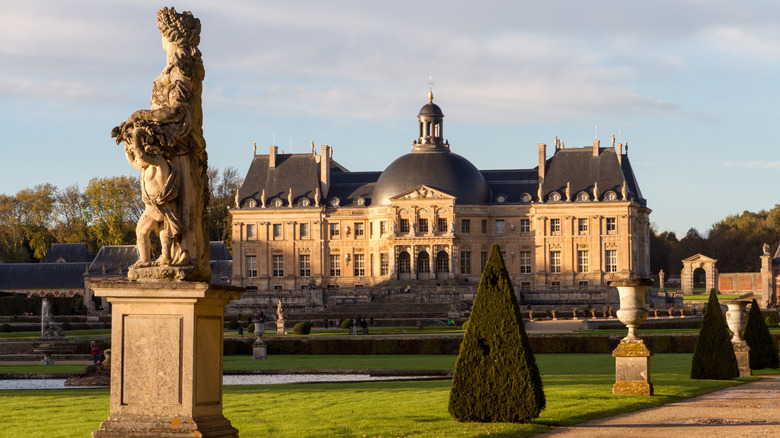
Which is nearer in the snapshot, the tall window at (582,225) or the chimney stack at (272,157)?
the tall window at (582,225)

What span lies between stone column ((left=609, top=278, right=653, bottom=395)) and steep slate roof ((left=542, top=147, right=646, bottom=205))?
5524cm

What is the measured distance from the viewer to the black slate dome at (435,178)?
71.4 meters

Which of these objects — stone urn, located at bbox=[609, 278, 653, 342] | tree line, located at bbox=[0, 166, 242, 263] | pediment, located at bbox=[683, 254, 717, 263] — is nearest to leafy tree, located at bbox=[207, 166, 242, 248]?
tree line, located at bbox=[0, 166, 242, 263]

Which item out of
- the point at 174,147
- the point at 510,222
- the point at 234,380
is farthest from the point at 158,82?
the point at 510,222

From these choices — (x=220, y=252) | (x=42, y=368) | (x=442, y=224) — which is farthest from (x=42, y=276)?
(x=42, y=368)

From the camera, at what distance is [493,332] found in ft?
38.6

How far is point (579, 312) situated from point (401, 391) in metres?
36.8

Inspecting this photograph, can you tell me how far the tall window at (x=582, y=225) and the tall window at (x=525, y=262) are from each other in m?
3.73

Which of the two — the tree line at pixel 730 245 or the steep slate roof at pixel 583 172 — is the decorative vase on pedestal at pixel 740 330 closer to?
the steep slate roof at pixel 583 172

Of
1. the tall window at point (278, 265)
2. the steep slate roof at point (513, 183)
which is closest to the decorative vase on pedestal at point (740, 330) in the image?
the steep slate roof at point (513, 183)

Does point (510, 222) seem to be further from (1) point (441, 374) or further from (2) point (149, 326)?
(2) point (149, 326)

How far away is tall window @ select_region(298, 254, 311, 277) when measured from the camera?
72.9 meters

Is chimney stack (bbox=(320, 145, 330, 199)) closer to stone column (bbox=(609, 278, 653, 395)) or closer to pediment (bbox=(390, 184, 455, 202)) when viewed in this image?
pediment (bbox=(390, 184, 455, 202))

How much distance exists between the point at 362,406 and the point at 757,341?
11662 millimetres
